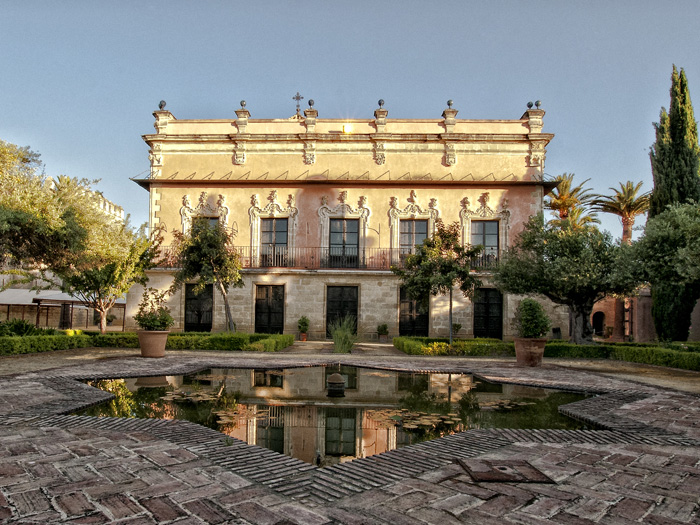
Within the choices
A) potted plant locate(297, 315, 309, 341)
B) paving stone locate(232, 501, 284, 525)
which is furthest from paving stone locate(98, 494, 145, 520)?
potted plant locate(297, 315, 309, 341)

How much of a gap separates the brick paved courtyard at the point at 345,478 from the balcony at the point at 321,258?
15.6 metres

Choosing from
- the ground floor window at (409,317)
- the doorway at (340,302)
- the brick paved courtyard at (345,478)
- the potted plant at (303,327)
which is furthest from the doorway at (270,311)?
the brick paved courtyard at (345,478)

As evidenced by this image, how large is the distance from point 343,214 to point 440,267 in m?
7.31

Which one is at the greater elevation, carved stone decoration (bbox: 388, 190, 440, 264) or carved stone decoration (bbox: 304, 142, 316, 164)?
carved stone decoration (bbox: 304, 142, 316, 164)

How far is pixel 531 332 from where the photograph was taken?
35.0 ft

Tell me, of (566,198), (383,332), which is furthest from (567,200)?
(383,332)

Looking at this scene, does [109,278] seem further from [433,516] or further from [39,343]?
[433,516]

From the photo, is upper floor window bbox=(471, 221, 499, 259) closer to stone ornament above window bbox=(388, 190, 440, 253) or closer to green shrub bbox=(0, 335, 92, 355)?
stone ornament above window bbox=(388, 190, 440, 253)

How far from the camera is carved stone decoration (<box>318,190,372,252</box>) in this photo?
20.7 metres

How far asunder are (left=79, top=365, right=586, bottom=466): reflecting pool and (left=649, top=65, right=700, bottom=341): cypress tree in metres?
14.6

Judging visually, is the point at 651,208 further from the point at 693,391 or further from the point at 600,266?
the point at 693,391

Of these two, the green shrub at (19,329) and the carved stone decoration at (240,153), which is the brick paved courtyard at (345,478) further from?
the carved stone decoration at (240,153)

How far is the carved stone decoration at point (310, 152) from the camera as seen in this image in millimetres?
20984

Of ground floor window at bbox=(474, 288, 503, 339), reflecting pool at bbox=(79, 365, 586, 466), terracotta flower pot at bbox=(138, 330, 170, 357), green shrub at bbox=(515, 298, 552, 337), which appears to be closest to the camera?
reflecting pool at bbox=(79, 365, 586, 466)
